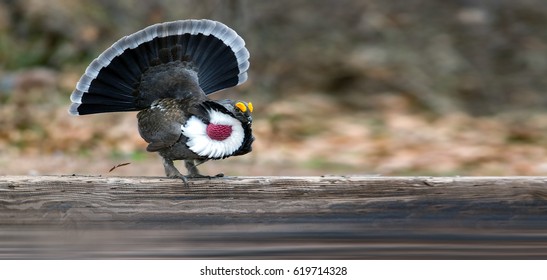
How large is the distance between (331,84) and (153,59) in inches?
193

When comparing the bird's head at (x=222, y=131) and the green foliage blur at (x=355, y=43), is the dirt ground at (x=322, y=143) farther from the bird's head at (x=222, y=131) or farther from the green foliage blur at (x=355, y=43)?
the bird's head at (x=222, y=131)

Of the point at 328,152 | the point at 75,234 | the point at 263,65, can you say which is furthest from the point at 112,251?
the point at 263,65

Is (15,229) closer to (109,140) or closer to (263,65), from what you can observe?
(109,140)

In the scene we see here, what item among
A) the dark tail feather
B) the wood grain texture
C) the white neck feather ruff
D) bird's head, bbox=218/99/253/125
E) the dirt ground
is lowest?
→ the wood grain texture

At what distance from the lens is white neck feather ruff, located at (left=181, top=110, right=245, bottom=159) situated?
3.21 m

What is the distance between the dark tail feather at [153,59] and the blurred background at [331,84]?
254 centimetres

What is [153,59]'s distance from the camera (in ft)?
11.3

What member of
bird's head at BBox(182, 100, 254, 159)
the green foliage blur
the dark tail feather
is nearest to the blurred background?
the green foliage blur

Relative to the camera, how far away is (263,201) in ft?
9.91

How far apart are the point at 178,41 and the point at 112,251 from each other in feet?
2.94

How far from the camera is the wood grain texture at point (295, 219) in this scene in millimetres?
2982

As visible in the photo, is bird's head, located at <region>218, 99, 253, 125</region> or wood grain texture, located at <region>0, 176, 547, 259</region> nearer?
wood grain texture, located at <region>0, 176, 547, 259</region>

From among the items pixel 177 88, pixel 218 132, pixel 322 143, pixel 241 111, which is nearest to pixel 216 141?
pixel 218 132

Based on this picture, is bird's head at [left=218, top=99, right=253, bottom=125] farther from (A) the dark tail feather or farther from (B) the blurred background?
(B) the blurred background
